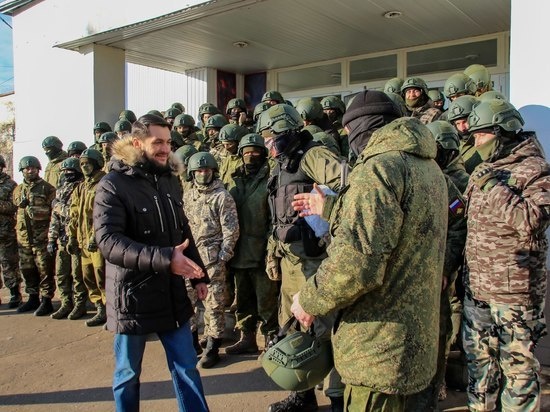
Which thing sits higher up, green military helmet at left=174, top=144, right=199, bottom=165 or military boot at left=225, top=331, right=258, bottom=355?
green military helmet at left=174, top=144, right=199, bottom=165

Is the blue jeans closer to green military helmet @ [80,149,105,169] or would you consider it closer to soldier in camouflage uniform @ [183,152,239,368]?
soldier in camouflage uniform @ [183,152,239,368]

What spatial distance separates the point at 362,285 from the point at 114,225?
160 centimetres

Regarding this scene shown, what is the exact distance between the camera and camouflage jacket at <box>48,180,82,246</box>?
6.52 m

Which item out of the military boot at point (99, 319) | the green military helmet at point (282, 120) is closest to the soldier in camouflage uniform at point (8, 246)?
the military boot at point (99, 319)

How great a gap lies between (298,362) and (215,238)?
109 inches

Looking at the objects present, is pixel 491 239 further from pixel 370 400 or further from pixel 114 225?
pixel 114 225

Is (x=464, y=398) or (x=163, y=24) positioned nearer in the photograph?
(x=464, y=398)

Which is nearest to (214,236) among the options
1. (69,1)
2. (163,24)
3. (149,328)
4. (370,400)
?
(149,328)

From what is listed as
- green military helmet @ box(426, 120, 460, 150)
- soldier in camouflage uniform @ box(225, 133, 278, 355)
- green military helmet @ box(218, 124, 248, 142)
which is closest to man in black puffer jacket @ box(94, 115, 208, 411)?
soldier in camouflage uniform @ box(225, 133, 278, 355)

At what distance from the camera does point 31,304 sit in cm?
701

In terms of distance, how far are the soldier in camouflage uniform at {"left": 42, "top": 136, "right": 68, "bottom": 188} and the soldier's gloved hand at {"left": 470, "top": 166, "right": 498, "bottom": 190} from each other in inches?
255

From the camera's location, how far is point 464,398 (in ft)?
12.9

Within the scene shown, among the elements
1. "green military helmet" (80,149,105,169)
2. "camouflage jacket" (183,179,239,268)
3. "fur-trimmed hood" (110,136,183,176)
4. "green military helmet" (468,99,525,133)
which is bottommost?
"camouflage jacket" (183,179,239,268)

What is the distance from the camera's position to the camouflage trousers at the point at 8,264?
7293mm
